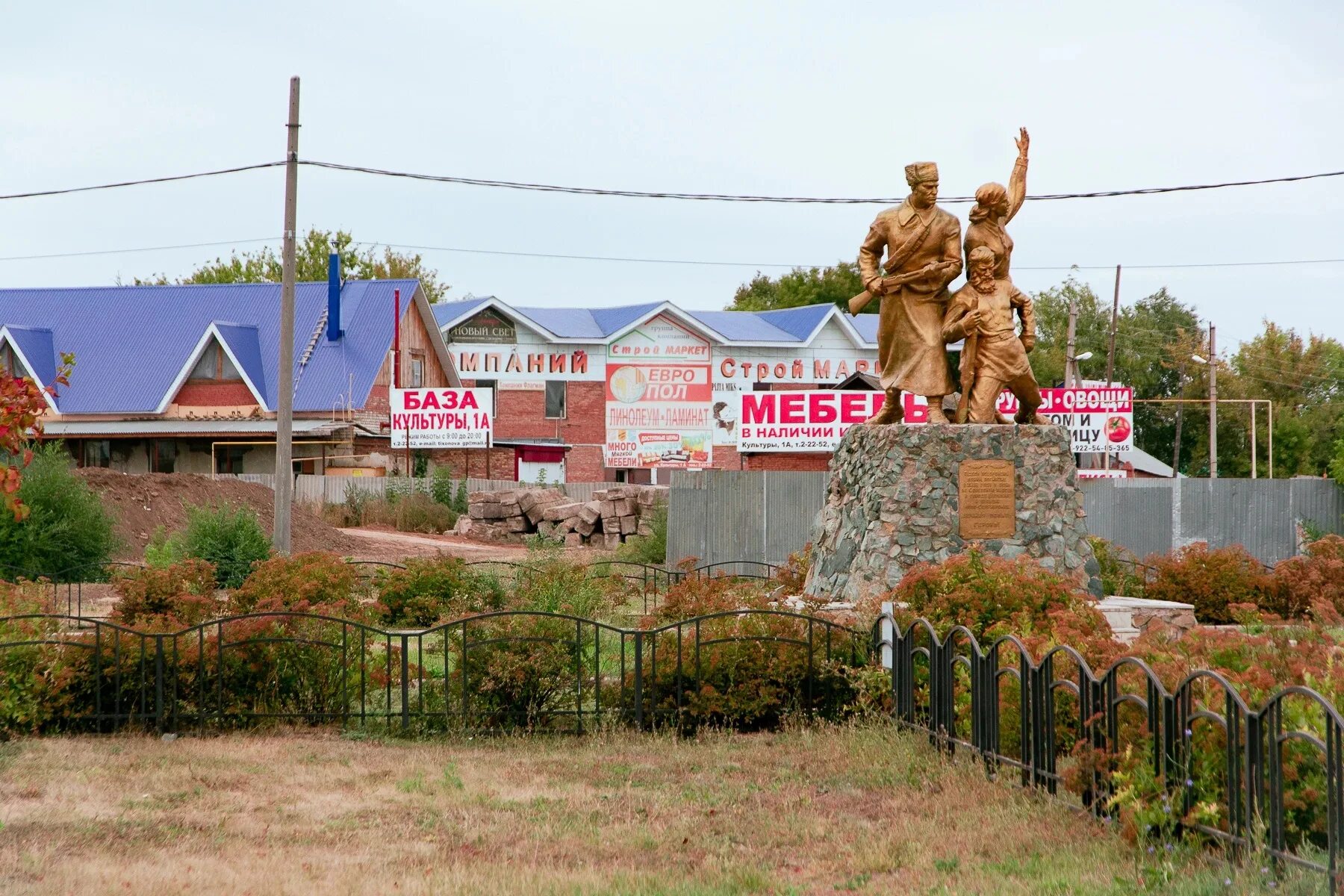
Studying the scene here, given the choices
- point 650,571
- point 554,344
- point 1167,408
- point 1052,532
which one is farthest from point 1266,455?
point 1052,532

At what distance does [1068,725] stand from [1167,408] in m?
58.4

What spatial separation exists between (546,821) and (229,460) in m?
36.5

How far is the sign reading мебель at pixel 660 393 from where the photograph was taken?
160ft

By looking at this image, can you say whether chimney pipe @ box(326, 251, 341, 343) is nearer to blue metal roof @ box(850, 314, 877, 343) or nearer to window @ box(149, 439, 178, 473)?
window @ box(149, 439, 178, 473)

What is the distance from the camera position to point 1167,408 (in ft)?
205

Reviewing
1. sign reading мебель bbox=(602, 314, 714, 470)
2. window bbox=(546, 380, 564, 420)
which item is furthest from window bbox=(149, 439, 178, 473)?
sign reading мебель bbox=(602, 314, 714, 470)

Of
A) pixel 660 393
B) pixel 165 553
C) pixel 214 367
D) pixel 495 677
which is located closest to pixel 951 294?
pixel 495 677

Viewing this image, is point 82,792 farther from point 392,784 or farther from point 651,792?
point 651,792

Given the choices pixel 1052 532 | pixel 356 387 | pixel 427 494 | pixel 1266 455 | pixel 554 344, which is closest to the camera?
pixel 1052 532

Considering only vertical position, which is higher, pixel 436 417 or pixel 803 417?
pixel 436 417

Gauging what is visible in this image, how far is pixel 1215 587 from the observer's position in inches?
648

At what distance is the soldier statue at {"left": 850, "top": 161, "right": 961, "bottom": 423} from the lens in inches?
545

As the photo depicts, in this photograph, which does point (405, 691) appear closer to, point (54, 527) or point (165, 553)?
point (165, 553)

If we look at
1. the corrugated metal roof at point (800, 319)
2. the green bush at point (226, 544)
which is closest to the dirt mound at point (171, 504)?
the green bush at point (226, 544)
